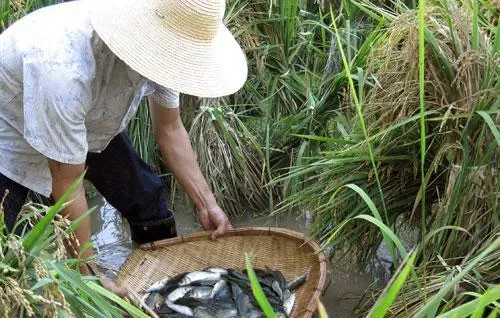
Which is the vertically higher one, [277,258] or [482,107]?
[482,107]

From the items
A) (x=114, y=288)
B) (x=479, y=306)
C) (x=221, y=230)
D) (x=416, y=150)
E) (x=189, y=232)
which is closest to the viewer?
(x=479, y=306)

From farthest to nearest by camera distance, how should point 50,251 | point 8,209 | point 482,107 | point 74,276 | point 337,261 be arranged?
point 337,261, point 8,209, point 482,107, point 50,251, point 74,276

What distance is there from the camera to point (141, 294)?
3461 mm

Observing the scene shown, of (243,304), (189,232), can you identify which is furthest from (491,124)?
(189,232)

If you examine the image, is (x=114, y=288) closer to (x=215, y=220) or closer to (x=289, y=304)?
(x=289, y=304)

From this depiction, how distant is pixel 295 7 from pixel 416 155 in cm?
193

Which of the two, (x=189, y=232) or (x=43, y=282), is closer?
(x=43, y=282)

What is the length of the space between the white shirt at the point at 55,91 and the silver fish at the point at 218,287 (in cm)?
84

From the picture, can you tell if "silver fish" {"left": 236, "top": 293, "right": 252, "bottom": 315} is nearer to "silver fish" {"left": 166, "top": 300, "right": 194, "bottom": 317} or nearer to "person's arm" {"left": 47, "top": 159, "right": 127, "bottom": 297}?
"silver fish" {"left": 166, "top": 300, "right": 194, "bottom": 317}

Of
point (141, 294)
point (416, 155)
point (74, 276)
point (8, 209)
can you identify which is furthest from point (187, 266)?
point (74, 276)

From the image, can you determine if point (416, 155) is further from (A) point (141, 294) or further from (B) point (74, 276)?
(B) point (74, 276)

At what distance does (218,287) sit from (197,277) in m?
0.14

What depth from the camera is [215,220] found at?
3615 millimetres

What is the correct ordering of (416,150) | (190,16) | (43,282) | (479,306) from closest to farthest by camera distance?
1. (479,306)
2. (43,282)
3. (190,16)
4. (416,150)
